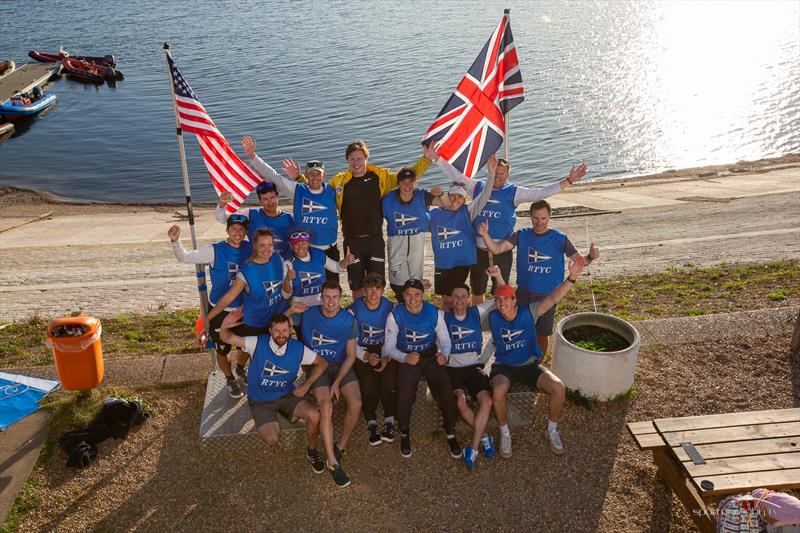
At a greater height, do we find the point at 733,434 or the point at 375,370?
the point at 375,370

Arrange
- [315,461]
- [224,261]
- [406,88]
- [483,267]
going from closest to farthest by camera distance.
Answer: [315,461] → [224,261] → [483,267] → [406,88]

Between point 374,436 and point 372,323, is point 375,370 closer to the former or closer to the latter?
point 372,323

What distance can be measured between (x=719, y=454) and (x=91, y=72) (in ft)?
183

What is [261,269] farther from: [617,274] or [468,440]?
[617,274]

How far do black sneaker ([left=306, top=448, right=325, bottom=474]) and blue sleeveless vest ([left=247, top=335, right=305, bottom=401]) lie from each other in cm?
71

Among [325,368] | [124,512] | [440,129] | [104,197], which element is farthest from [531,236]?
[104,197]

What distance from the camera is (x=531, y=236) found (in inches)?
338

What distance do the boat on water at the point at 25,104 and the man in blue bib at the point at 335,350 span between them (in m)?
43.5

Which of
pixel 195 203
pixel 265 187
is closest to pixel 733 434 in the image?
pixel 265 187

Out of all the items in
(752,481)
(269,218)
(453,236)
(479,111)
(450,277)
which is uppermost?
(479,111)

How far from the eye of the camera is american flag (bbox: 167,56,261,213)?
27.5ft

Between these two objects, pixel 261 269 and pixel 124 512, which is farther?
pixel 261 269

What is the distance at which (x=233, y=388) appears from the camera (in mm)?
8258

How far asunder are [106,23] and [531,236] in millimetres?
78445
